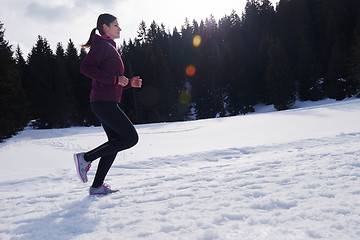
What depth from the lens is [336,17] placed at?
33.2 metres

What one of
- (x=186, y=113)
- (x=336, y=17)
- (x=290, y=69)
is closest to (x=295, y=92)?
(x=290, y=69)

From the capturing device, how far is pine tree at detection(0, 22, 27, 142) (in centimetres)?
1473

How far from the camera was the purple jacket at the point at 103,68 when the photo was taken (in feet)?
8.44

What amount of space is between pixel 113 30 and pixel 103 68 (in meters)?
0.51

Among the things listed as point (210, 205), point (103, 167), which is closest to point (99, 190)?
point (103, 167)

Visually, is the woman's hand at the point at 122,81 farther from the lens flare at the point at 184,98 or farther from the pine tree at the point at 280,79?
the lens flare at the point at 184,98

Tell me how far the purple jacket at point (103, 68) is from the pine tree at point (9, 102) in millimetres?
14651

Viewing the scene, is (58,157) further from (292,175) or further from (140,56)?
(140,56)

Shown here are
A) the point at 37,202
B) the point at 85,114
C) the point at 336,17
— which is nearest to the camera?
the point at 37,202

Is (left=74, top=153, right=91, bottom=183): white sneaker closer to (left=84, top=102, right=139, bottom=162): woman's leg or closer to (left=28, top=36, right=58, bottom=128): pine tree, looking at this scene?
(left=84, top=102, right=139, bottom=162): woman's leg

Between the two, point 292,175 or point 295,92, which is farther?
point 295,92

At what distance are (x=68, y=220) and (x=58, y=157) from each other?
4905mm

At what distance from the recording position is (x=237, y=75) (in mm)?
35781

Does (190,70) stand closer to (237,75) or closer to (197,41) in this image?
(197,41)
